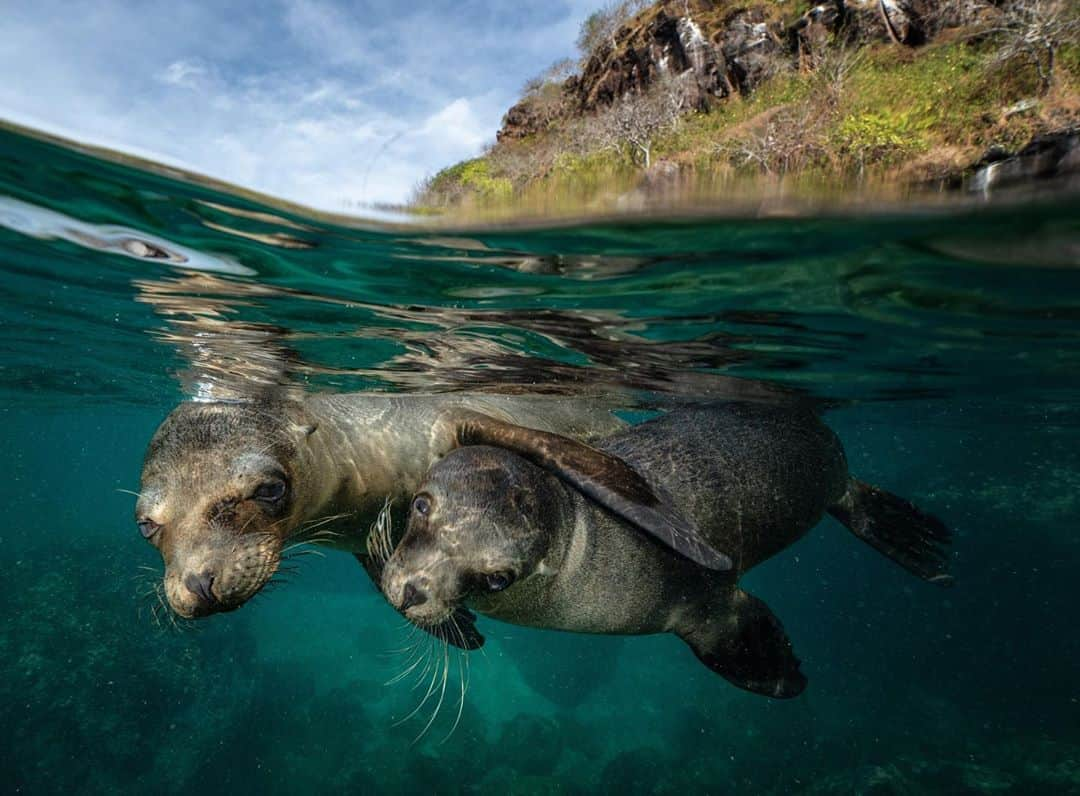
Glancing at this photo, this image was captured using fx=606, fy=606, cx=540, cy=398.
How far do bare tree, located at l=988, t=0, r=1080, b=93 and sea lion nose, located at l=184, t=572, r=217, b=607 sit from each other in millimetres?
9779

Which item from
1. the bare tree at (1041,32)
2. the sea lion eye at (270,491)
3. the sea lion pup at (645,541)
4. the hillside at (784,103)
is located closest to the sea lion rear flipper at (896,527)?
the sea lion pup at (645,541)

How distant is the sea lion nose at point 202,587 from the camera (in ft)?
8.75

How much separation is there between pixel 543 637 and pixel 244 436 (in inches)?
661

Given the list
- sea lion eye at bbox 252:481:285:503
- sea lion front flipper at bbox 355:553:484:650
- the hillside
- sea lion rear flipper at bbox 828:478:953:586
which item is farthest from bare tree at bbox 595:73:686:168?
sea lion eye at bbox 252:481:285:503

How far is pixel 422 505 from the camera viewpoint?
297cm

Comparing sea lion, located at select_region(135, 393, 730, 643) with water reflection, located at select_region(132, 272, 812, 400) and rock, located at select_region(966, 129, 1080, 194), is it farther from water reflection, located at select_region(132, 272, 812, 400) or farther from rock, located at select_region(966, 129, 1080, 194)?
rock, located at select_region(966, 129, 1080, 194)

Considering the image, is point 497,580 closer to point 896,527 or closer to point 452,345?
point 452,345

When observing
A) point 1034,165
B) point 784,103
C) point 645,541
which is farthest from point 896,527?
point 784,103

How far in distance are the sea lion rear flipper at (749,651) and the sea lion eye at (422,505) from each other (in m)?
1.87

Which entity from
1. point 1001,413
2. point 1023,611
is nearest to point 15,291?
point 1001,413

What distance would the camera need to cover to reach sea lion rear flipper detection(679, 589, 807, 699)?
11.8 feet

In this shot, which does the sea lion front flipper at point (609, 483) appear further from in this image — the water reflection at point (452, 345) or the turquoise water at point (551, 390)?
the water reflection at point (452, 345)

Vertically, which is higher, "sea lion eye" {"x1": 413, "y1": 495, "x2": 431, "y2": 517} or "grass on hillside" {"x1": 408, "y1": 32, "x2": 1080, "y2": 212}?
"grass on hillside" {"x1": 408, "y1": 32, "x2": 1080, "y2": 212}

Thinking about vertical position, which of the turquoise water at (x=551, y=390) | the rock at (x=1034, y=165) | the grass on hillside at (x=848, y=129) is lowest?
the turquoise water at (x=551, y=390)
